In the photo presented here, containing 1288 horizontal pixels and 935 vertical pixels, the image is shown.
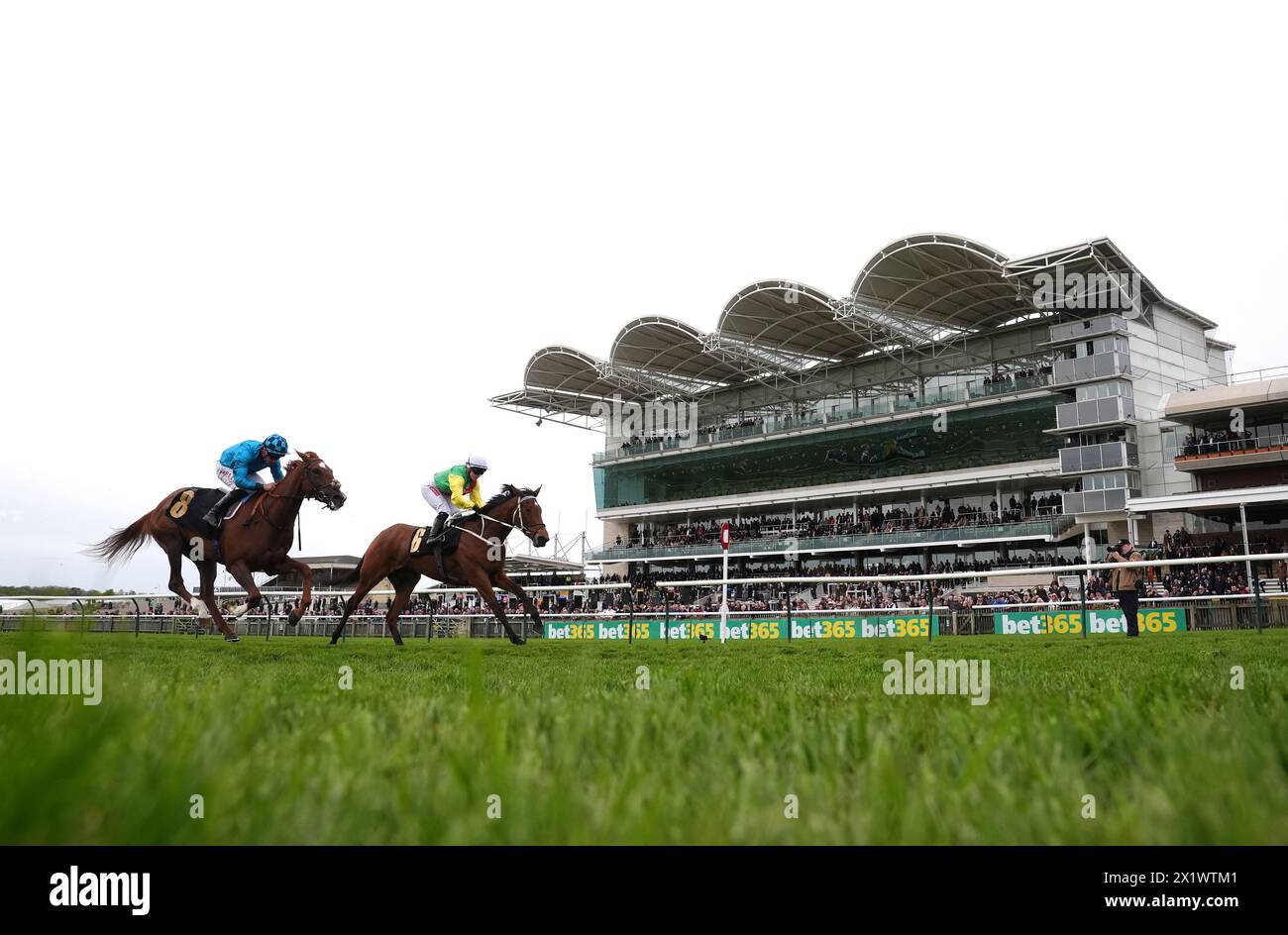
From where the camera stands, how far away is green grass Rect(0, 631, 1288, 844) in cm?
122

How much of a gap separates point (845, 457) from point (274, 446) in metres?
43.1

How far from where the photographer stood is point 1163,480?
40.3 metres

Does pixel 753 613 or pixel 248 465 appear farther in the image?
pixel 753 613

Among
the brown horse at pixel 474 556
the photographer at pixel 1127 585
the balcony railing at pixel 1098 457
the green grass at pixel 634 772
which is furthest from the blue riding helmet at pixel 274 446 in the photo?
the balcony railing at pixel 1098 457

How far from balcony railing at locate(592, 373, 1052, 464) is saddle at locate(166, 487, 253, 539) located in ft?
132

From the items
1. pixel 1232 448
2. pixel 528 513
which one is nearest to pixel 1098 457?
pixel 1232 448

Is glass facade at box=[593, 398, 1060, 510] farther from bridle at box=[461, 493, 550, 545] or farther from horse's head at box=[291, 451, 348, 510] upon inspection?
horse's head at box=[291, 451, 348, 510]

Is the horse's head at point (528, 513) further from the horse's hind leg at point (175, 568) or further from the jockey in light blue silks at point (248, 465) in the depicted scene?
the horse's hind leg at point (175, 568)

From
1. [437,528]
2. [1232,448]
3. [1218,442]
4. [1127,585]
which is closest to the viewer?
[437,528]

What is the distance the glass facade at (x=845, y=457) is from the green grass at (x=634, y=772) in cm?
4523

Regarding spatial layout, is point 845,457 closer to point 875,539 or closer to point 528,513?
point 875,539

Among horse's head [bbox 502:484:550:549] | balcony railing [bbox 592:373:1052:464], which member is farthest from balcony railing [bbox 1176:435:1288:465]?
horse's head [bbox 502:484:550:549]

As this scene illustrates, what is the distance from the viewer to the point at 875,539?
152ft

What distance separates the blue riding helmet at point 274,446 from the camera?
1150 cm
